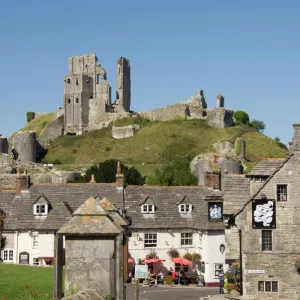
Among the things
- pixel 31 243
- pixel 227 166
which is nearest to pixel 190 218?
pixel 31 243

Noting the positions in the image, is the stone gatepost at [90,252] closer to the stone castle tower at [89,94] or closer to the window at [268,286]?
the window at [268,286]

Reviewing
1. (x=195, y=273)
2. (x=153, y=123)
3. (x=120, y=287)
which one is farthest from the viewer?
(x=153, y=123)

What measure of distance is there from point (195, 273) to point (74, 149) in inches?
3634

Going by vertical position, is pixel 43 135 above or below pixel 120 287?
above

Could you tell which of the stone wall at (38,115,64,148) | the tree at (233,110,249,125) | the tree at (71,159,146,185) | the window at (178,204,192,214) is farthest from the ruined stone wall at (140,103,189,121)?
the window at (178,204,192,214)

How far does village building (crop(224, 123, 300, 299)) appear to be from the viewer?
39.2m

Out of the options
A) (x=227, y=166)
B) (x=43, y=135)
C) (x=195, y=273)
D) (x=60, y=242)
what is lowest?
(x=195, y=273)

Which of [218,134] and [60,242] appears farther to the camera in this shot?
[218,134]

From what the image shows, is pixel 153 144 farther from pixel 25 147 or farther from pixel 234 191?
pixel 234 191

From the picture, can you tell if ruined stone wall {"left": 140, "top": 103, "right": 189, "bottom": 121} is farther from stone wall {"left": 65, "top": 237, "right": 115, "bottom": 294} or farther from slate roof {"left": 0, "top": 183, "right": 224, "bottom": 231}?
stone wall {"left": 65, "top": 237, "right": 115, "bottom": 294}

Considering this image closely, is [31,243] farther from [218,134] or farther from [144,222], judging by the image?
[218,134]

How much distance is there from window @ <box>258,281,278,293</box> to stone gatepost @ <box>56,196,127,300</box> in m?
26.5

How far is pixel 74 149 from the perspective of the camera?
14525 centimetres

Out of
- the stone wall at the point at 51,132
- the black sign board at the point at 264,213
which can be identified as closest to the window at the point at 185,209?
the black sign board at the point at 264,213
